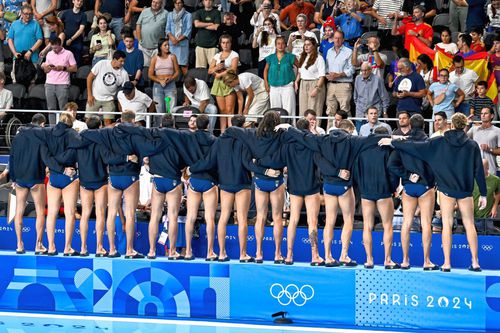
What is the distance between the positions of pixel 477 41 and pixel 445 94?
1.32 meters

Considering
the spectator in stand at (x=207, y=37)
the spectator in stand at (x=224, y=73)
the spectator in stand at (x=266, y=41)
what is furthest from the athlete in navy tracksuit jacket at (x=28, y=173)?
the spectator in stand at (x=207, y=37)

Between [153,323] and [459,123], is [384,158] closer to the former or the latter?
[459,123]

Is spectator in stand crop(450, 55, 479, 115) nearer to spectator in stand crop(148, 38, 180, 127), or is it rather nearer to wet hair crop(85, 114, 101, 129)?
spectator in stand crop(148, 38, 180, 127)

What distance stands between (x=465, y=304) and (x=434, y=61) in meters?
5.69

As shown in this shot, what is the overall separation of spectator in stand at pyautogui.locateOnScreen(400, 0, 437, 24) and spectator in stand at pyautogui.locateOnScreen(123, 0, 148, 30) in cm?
468

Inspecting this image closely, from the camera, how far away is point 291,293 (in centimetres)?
1614

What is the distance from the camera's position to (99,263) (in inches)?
661

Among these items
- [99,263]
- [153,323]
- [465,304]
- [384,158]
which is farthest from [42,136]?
[465,304]

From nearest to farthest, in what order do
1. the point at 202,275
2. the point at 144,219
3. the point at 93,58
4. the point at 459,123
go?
the point at 459,123, the point at 202,275, the point at 144,219, the point at 93,58

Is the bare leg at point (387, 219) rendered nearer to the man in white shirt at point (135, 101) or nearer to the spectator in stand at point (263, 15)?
the man in white shirt at point (135, 101)

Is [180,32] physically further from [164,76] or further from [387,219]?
[387,219]

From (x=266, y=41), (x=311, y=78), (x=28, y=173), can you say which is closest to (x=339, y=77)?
(x=311, y=78)

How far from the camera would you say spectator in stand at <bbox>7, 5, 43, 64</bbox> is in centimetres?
2230

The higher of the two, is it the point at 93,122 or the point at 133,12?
the point at 133,12
